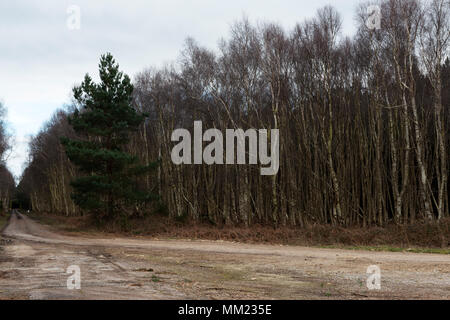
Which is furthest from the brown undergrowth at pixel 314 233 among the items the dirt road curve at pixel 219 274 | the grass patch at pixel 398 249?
the dirt road curve at pixel 219 274

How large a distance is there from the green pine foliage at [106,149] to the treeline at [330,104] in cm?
470

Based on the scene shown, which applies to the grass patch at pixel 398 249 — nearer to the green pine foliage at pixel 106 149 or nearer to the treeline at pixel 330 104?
the treeline at pixel 330 104

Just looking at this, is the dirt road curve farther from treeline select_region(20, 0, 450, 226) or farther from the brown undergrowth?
treeline select_region(20, 0, 450, 226)

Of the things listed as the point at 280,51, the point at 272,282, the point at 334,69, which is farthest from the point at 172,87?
the point at 272,282

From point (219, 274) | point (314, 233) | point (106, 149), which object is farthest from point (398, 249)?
point (106, 149)

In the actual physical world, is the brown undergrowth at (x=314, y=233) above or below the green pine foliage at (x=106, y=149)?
below

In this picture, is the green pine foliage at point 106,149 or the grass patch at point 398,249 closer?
the grass patch at point 398,249

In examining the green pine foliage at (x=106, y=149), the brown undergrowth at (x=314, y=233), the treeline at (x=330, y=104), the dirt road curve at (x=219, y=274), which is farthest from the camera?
the green pine foliage at (x=106, y=149)

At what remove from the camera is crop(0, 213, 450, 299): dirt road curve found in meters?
8.70

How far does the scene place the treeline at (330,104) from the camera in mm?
23938

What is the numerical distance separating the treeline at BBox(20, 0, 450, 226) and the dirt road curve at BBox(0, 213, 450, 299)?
36.0ft

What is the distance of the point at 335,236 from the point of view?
21.9 m

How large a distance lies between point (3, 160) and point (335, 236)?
43.8 meters
